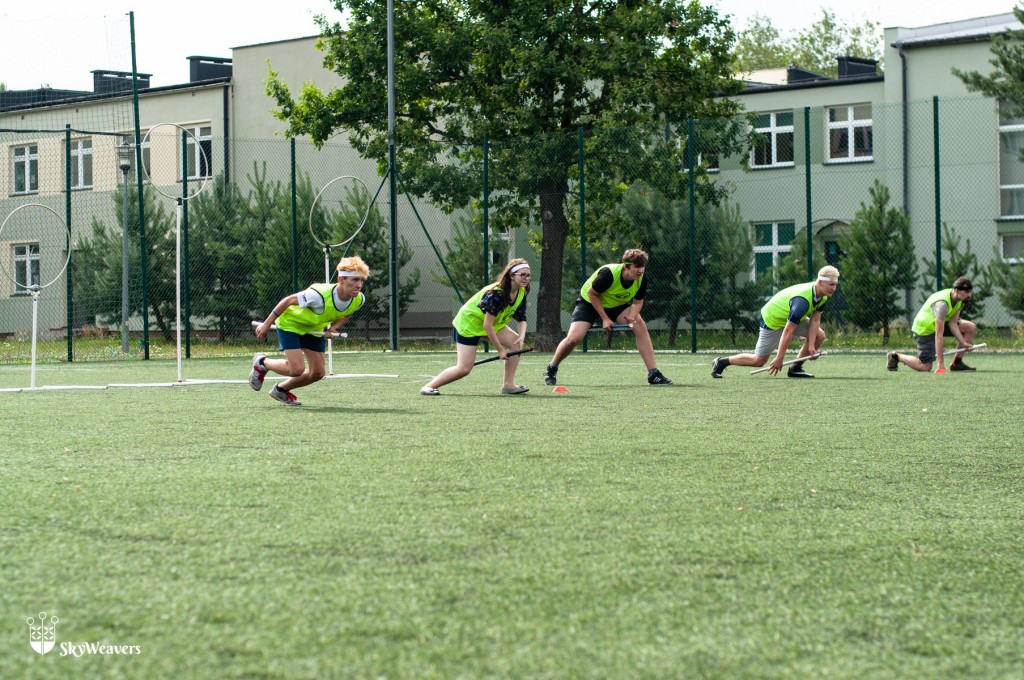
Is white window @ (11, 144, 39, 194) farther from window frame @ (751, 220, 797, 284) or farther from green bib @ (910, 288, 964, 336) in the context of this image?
green bib @ (910, 288, 964, 336)

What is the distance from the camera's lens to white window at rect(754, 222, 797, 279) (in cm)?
2333

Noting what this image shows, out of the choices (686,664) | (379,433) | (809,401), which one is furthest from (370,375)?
(686,664)

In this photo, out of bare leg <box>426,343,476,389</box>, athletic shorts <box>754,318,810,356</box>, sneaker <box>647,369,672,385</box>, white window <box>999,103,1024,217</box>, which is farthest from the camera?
white window <box>999,103,1024,217</box>

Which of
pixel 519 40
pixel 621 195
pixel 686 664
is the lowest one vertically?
pixel 686 664

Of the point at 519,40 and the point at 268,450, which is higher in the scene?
the point at 519,40

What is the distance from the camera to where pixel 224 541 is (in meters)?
4.48

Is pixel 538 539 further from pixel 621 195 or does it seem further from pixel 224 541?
pixel 621 195

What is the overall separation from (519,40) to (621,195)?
3.93m

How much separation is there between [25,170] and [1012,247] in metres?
19.4

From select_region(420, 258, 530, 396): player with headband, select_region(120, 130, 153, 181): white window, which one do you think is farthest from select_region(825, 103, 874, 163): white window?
select_region(420, 258, 530, 396): player with headband

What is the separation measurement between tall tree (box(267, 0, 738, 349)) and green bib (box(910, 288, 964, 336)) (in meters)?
8.56

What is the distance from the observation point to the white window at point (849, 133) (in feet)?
98.7

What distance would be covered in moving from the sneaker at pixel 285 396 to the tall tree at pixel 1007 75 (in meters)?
14.6

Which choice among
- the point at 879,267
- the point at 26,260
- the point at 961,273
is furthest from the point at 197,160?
the point at 961,273
